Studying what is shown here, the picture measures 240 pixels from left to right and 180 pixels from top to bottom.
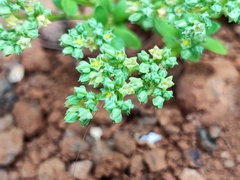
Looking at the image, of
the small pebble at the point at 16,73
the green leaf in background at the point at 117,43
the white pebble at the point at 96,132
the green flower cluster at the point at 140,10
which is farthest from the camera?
the small pebble at the point at 16,73

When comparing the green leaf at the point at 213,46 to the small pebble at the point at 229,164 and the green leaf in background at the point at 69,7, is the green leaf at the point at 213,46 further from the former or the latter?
the green leaf in background at the point at 69,7

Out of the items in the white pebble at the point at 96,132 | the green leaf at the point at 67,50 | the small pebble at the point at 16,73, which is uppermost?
the green leaf at the point at 67,50

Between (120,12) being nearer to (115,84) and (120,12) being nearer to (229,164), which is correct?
(115,84)

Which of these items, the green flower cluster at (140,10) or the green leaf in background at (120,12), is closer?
the green flower cluster at (140,10)

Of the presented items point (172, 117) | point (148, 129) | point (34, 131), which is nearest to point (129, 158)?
point (148, 129)

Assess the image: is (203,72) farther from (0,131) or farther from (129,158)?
(0,131)

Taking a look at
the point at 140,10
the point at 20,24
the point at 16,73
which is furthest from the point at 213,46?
the point at 16,73

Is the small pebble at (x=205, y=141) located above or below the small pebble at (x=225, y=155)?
above

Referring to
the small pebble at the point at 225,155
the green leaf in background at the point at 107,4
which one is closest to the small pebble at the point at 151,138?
the small pebble at the point at 225,155
